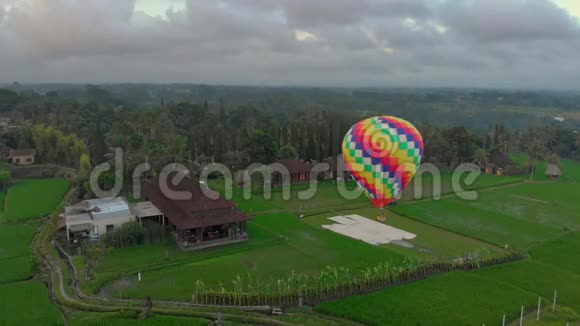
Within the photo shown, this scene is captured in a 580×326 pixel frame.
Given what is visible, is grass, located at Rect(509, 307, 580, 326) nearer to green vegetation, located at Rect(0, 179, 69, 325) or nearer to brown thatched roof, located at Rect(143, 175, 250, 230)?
brown thatched roof, located at Rect(143, 175, 250, 230)

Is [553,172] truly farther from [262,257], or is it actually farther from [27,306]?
[27,306]

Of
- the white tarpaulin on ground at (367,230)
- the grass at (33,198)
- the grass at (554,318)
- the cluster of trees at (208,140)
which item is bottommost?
the grass at (554,318)

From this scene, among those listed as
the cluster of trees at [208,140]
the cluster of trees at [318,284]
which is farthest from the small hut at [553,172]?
the cluster of trees at [318,284]

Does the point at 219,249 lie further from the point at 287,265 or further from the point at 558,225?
the point at 558,225

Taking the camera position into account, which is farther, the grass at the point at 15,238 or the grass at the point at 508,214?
the grass at the point at 508,214

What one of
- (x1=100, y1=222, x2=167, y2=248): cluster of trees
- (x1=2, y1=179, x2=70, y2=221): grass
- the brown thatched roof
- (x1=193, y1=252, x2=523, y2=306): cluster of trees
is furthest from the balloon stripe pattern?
(x1=2, y1=179, x2=70, y2=221): grass

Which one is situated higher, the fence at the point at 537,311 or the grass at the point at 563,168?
the grass at the point at 563,168

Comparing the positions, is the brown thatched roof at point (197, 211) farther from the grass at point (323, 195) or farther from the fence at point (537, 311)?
the fence at point (537, 311)

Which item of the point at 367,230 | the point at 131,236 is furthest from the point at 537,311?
the point at 131,236

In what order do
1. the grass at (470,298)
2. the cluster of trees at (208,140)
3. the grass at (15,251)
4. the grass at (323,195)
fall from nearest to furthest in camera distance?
the grass at (470,298) → the grass at (15,251) → the grass at (323,195) → the cluster of trees at (208,140)
